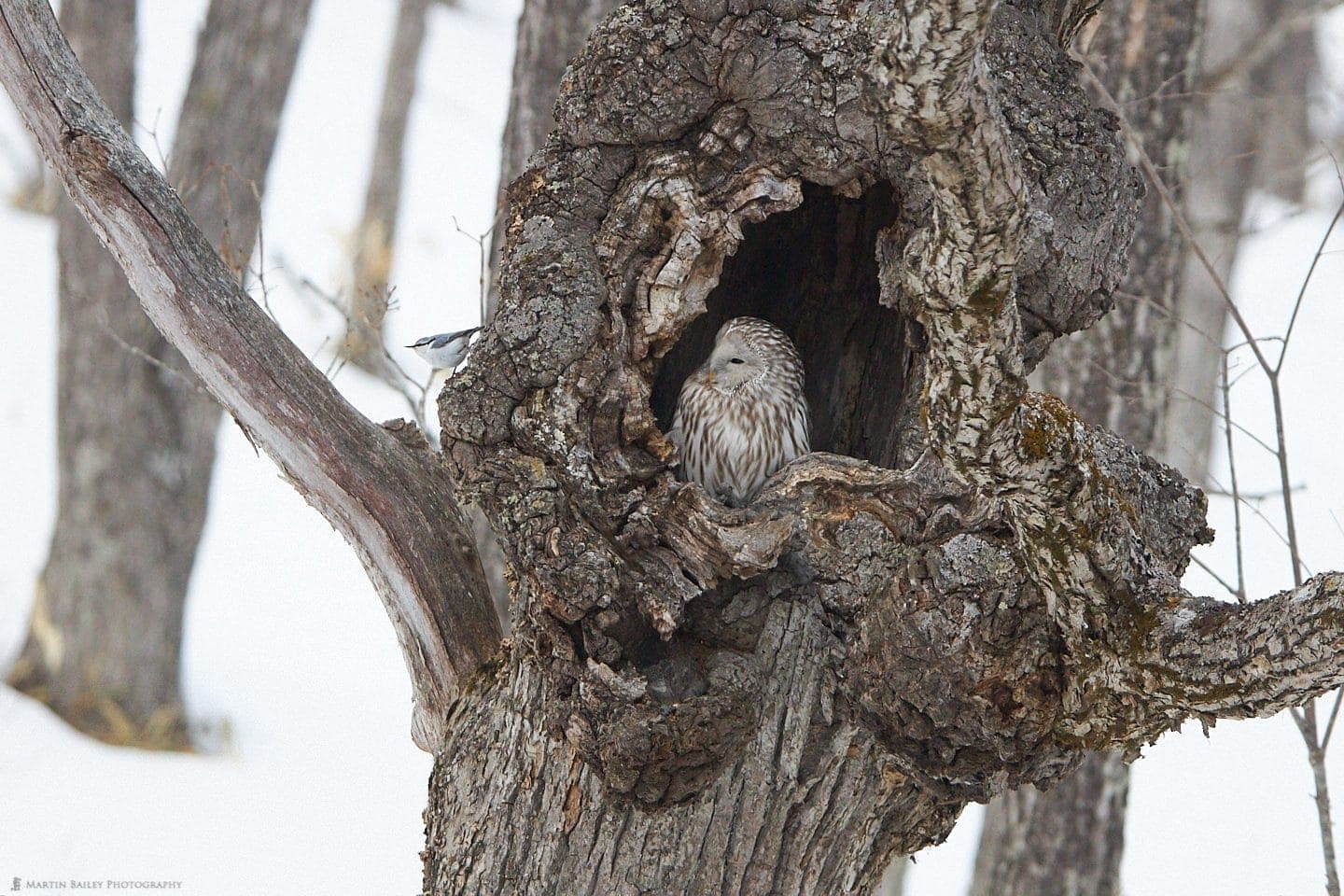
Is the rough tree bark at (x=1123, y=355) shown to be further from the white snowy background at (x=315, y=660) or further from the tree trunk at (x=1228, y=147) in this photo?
the white snowy background at (x=315, y=660)

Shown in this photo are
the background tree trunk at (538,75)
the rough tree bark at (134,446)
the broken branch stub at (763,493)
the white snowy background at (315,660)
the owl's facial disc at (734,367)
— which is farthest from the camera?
the rough tree bark at (134,446)

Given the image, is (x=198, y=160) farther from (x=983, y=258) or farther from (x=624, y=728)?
(x=983, y=258)

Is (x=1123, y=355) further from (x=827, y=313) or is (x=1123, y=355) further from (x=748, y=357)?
(x=748, y=357)

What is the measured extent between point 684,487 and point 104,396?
5783 millimetres

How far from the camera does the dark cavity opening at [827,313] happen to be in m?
4.26

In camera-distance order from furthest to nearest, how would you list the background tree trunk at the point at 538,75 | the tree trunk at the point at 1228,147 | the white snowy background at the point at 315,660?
the tree trunk at the point at 1228,147, the white snowy background at the point at 315,660, the background tree trunk at the point at 538,75

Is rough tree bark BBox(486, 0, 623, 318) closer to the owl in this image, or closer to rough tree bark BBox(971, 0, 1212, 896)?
the owl

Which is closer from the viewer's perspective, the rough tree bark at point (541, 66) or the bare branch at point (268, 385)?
the bare branch at point (268, 385)

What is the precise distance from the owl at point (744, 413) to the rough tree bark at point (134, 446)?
4.07 metres

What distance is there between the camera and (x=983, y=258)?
8.02 feet

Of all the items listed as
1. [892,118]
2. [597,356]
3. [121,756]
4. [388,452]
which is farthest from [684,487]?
[121,756]

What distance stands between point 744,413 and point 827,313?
24.4 inches

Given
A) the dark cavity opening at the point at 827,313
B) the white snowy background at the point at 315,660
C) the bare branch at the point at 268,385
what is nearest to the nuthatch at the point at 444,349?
the white snowy background at the point at 315,660

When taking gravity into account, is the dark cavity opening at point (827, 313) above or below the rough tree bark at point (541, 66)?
below
